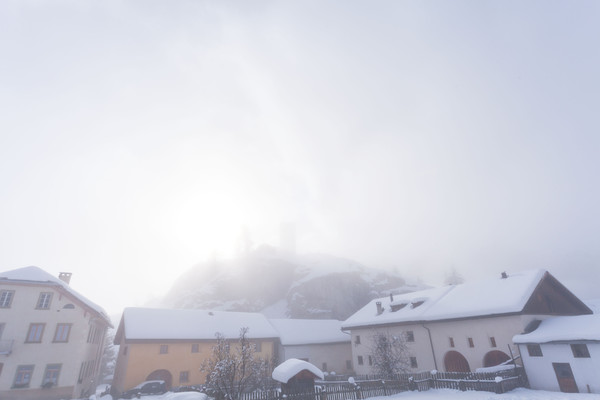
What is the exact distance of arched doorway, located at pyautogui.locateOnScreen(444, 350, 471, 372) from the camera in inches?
1149

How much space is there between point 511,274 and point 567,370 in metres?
13.2

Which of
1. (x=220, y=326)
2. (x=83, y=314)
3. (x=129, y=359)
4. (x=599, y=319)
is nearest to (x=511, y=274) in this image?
(x=599, y=319)

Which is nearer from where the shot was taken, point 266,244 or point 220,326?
point 220,326

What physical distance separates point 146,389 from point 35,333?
11.7 meters

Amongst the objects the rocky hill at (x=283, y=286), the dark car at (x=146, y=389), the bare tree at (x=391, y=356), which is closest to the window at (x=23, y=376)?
the dark car at (x=146, y=389)

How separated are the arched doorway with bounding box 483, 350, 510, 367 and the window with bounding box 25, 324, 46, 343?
39.8 meters

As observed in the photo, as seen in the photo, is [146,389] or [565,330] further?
[146,389]

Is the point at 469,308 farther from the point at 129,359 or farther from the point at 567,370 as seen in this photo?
the point at 129,359

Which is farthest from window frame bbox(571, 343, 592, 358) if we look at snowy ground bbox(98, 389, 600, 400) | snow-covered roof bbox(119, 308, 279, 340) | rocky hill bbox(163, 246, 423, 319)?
rocky hill bbox(163, 246, 423, 319)

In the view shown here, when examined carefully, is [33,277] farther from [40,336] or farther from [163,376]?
[163,376]

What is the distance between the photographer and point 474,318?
2883 cm

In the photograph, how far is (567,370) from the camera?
21.8 metres

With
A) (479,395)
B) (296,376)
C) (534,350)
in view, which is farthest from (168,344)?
(534,350)

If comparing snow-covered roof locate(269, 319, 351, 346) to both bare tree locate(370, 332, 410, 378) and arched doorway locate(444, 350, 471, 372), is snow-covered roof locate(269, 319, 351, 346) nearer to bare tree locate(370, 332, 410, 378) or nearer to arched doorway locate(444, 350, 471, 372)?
bare tree locate(370, 332, 410, 378)
